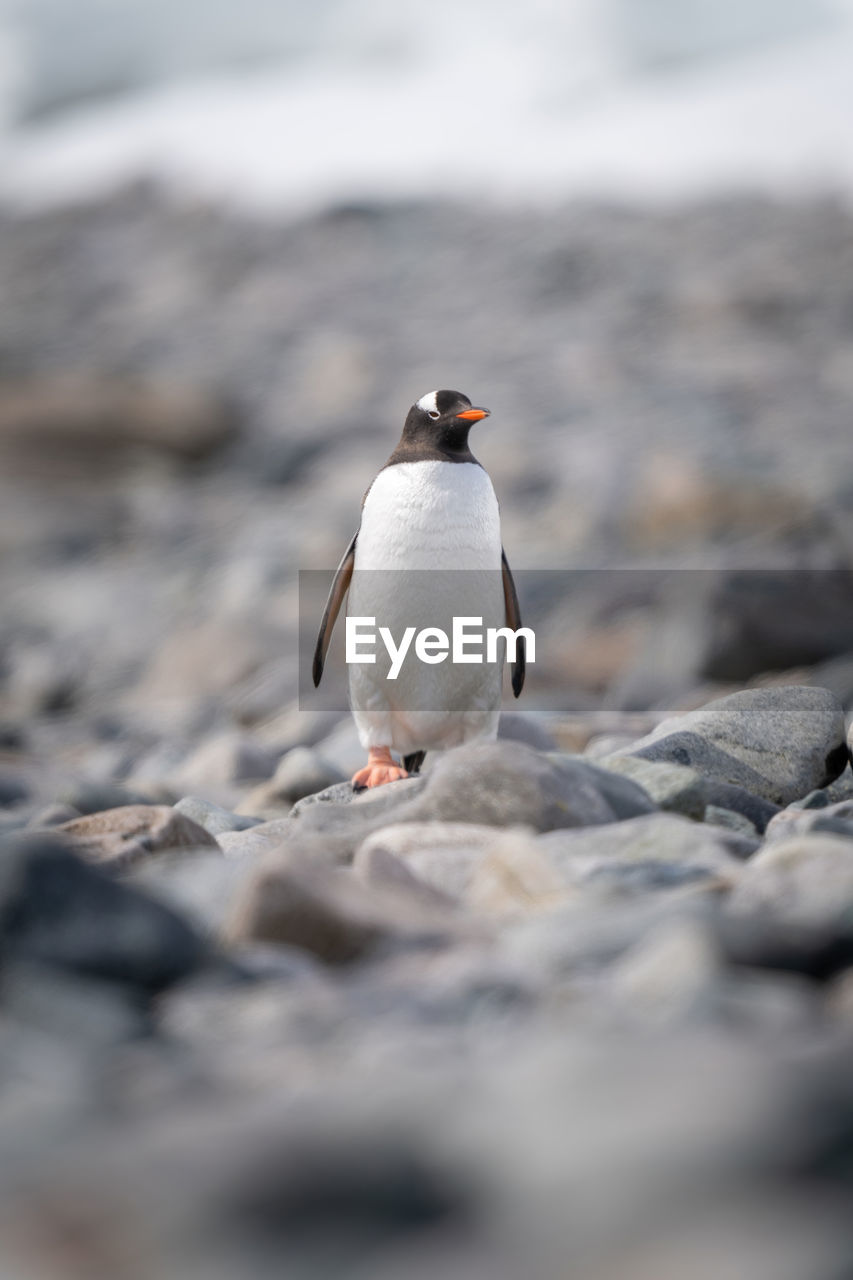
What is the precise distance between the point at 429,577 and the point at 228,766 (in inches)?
73.8

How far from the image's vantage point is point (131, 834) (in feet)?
10.3

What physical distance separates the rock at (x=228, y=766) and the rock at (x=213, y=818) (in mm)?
1781

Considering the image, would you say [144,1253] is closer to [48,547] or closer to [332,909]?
[332,909]

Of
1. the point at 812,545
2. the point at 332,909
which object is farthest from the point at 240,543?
the point at 332,909

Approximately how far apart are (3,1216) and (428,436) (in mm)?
3503

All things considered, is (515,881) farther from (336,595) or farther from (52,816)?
(336,595)

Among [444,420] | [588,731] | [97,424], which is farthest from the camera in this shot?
[97,424]

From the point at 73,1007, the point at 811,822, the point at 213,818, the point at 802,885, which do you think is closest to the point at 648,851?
the point at 811,822

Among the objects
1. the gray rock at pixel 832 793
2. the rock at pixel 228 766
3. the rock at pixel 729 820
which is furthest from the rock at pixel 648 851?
the rock at pixel 228 766

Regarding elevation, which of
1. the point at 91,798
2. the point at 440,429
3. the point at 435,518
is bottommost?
the point at 91,798

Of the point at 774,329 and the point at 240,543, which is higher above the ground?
the point at 774,329

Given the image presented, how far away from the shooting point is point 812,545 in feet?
39.1

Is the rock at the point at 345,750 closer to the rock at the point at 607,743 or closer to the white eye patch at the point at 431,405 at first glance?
the rock at the point at 607,743

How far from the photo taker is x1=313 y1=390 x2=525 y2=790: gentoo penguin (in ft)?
14.7
